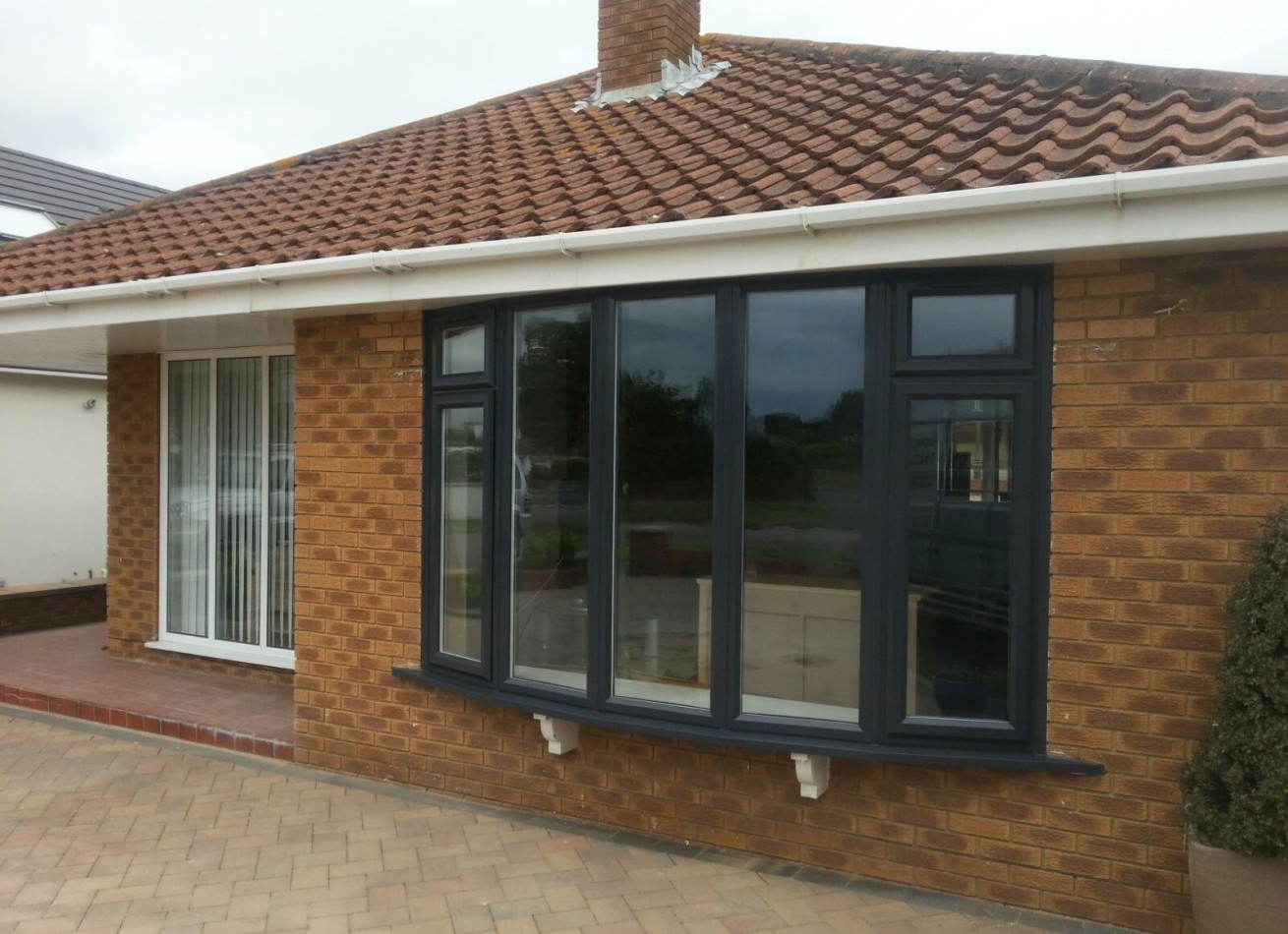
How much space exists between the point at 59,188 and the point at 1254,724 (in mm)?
15045

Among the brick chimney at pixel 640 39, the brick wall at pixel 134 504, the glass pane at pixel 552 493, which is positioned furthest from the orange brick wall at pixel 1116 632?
the brick wall at pixel 134 504

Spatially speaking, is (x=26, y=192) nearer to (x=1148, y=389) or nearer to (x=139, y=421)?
(x=139, y=421)

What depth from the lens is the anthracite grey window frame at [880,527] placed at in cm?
407

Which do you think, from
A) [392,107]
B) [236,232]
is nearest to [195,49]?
[392,107]

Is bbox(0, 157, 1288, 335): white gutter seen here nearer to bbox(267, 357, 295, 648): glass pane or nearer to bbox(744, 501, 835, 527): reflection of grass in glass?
bbox(744, 501, 835, 527): reflection of grass in glass

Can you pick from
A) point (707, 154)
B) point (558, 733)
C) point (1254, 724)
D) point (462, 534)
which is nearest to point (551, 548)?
point (462, 534)

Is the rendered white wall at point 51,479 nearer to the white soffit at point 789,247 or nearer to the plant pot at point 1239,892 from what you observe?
the white soffit at point 789,247

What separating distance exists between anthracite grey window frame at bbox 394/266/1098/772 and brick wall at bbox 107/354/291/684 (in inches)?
192

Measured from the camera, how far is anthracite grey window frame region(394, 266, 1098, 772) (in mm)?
4074

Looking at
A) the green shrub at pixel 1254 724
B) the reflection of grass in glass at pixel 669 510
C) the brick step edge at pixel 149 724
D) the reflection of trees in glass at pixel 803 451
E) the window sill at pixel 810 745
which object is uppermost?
the reflection of trees in glass at pixel 803 451

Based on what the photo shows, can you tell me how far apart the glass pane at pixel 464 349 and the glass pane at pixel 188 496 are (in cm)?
355

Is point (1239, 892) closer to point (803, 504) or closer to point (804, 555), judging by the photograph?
point (804, 555)

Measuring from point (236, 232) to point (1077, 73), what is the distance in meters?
5.02

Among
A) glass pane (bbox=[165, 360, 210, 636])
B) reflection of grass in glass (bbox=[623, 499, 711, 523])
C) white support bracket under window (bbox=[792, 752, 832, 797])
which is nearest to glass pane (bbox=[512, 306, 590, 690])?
reflection of grass in glass (bbox=[623, 499, 711, 523])
